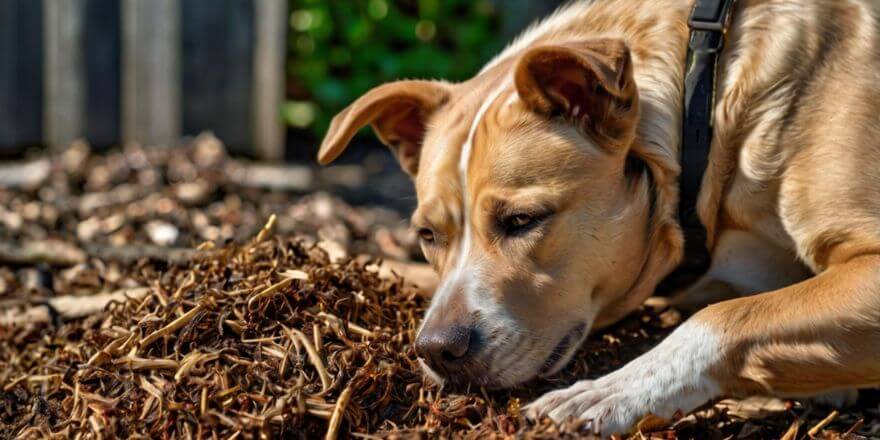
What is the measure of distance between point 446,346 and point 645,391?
60 cm

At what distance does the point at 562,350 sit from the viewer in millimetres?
3291

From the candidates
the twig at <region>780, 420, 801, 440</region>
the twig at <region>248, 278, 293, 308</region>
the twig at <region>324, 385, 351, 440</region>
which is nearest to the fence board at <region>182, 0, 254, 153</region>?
the twig at <region>248, 278, 293, 308</region>

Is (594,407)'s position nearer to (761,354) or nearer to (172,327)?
(761,354)

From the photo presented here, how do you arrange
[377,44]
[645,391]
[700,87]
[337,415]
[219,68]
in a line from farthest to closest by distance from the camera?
[377,44] → [219,68] → [700,87] → [645,391] → [337,415]

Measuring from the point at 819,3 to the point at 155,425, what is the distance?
262cm

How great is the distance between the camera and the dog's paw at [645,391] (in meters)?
2.95

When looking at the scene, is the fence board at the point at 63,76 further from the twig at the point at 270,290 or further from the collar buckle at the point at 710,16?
the collar buckle at the point at 710,16

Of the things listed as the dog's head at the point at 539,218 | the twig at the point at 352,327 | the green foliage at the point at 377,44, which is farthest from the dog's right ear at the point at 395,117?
the green foliage at the point at 377,44

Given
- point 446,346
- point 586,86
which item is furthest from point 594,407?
point 586,86

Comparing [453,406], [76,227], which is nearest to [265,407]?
→ [453,406]

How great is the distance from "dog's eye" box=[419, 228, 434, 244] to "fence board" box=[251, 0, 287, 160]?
4870mm

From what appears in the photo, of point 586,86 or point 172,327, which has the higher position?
point 586,86

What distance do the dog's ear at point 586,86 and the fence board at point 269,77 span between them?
5.12 m

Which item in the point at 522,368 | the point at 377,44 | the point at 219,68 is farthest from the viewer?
the point at 377,44
